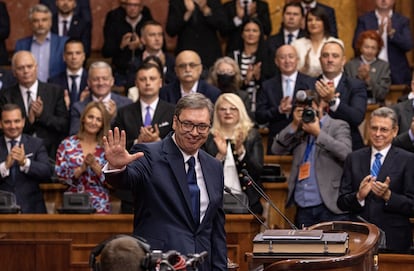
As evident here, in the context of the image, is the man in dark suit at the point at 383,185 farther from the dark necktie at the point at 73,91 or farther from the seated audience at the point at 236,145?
the dark necktie at the point at 73,91

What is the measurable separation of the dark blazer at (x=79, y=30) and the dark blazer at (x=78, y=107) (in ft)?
4.40

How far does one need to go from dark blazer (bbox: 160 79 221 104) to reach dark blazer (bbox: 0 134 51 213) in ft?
3.53

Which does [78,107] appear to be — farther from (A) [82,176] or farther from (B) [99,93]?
(A) [82,176]

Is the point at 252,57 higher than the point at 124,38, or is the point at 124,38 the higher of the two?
the point at 124,38

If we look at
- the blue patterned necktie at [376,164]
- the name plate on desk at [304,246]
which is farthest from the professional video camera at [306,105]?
the name plate on desk at [304,246]

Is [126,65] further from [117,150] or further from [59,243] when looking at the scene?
[117,150]

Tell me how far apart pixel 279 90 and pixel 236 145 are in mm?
1082

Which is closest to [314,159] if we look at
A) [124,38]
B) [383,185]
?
[383,185]

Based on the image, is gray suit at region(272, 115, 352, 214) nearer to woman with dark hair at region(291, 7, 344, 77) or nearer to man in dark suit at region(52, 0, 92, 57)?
woman with dark hair at region(291, 7, 344, 77)

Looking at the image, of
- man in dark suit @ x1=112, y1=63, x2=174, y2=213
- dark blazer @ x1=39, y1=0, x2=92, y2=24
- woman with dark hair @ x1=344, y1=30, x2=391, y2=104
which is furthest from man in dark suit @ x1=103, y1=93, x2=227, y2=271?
dark blazer @ x1=39, y1=0, x2=92, y2=24

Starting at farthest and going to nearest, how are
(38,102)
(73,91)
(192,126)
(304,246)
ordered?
1. (73,91)
2. (38,102)
3. (192,126)
4. (304,246)

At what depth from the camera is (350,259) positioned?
3951 mm

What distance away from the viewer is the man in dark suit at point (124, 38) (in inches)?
348

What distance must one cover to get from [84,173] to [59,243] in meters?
1.20
